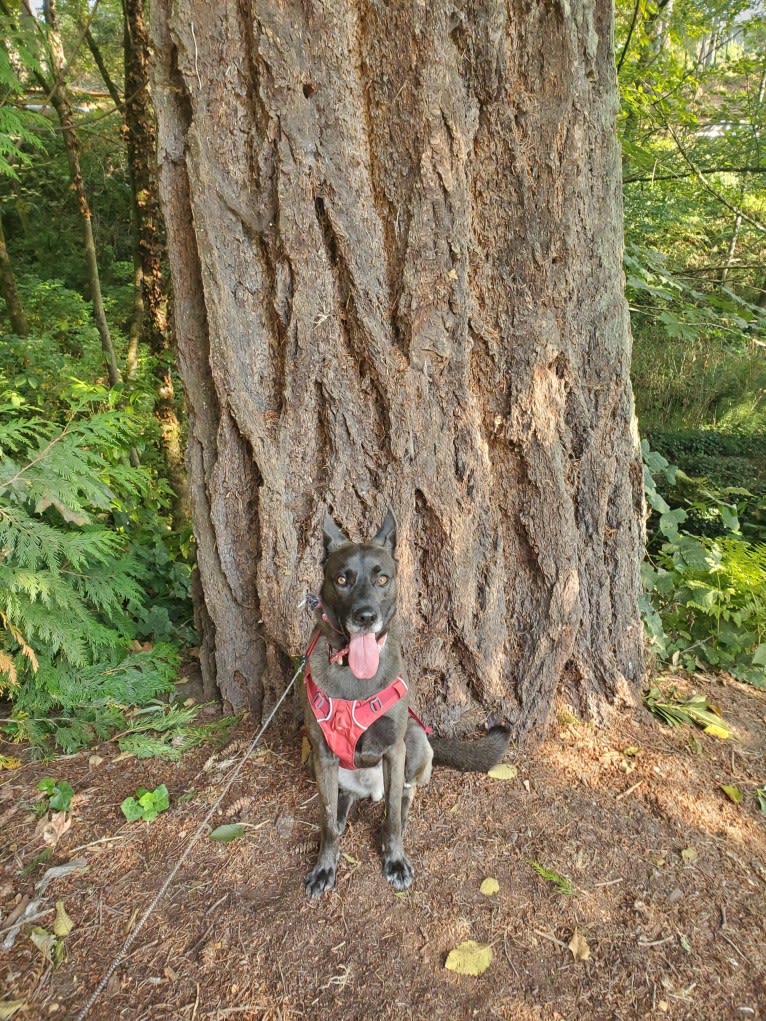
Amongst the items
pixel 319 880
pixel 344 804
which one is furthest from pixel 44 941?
pixel 344 804

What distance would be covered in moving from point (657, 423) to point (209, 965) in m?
13.9

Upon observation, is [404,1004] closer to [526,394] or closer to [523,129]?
[526,394]

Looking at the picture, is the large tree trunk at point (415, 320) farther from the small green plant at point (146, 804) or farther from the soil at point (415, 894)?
the small green plant at point (146, 804)

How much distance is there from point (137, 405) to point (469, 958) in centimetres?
524

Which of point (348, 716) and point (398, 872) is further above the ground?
point (348, 716)

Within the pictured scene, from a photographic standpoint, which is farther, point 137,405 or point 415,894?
point 137,405

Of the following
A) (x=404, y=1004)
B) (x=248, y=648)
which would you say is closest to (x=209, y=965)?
(x=404, y=1004)

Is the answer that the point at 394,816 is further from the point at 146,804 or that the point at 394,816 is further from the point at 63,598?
the point at 63,598

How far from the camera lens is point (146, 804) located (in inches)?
119

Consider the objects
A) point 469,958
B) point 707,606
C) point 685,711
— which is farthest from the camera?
point 707,606

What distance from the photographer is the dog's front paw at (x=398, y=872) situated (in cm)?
264

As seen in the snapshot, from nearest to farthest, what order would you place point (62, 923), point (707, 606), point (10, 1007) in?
point (10, 1007) < point (62, 923) < point (707, 606)

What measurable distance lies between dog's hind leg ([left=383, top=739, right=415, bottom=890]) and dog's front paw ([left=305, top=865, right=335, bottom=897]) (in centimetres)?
24

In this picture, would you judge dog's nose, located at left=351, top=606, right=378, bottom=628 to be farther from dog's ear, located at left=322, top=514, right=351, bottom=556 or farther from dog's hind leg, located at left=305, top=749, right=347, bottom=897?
dog's hind leg, located at left=305, top=749, right=347, bottom=897
